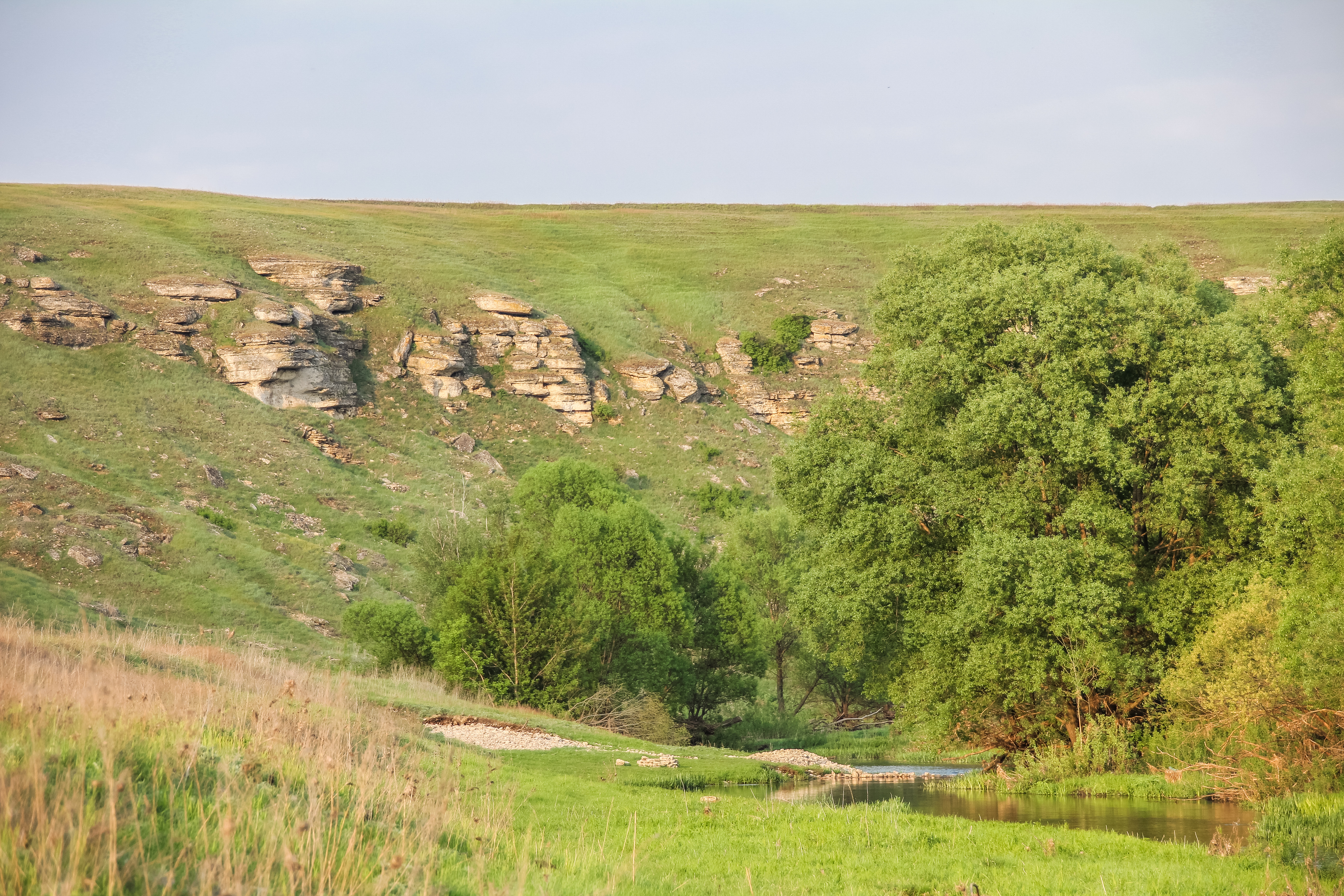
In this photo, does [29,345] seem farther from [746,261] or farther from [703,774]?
[746,261]

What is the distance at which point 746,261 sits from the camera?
364 ft

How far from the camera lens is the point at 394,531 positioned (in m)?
58.8

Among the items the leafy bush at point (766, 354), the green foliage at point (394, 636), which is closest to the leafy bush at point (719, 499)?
the leafy bush at point (766, 354)

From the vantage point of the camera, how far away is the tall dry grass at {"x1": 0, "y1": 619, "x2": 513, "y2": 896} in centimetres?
568

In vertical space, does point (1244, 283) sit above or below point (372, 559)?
above

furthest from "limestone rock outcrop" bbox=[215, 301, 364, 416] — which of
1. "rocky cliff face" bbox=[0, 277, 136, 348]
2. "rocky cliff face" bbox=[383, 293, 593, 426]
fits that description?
"rocky cliff face" bbox=[0, 277, 136, 348]

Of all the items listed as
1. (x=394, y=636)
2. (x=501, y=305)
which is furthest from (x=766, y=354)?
(x=394, y=636)

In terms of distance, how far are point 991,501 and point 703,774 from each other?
9887 millimetres

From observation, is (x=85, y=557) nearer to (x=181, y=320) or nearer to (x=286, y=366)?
(x=286, y=366)

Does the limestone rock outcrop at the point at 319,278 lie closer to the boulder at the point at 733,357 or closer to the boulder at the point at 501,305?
the boulder at the point at 501,305

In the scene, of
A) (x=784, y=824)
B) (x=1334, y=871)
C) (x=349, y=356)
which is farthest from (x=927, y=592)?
(x=349, y=356)

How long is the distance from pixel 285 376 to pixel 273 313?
5.97 meters

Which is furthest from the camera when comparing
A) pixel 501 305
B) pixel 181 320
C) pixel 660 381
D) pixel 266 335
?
pixel 501 305

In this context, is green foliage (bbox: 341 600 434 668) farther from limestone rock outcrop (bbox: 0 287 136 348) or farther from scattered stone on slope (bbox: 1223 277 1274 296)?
scattered stone on slope (bbox: 1223 277 1274 296)
